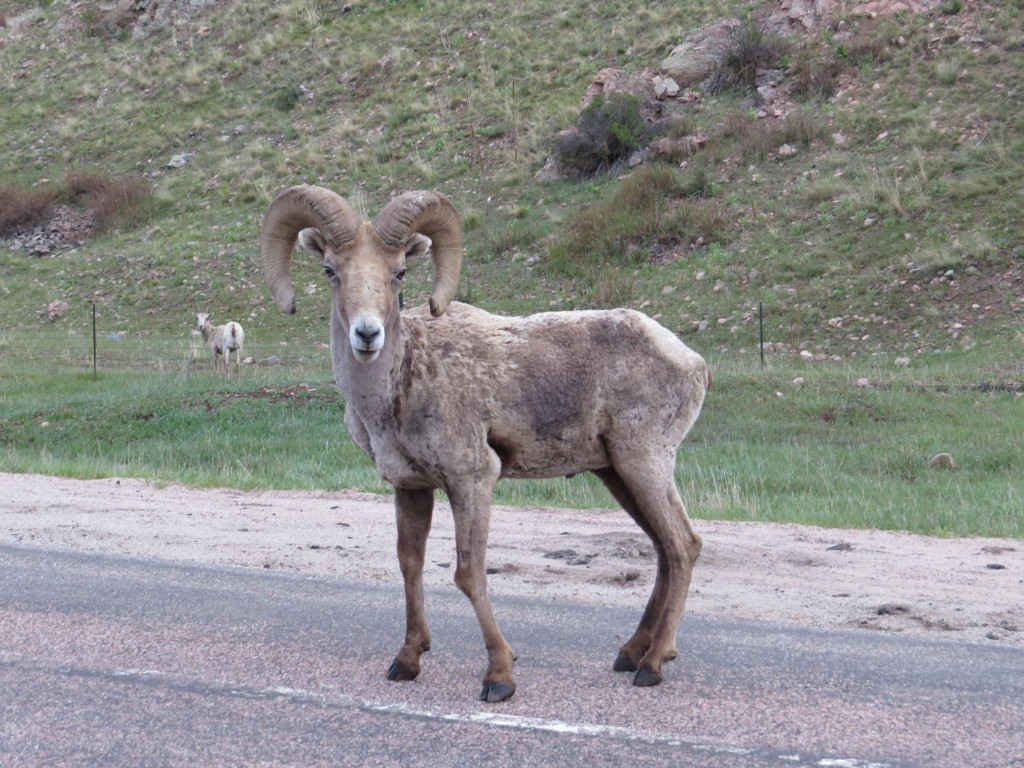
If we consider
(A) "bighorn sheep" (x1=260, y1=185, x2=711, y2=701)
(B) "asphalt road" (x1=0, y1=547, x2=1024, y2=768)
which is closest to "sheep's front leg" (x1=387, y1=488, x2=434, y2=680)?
(A) "bighorn sheep" (x1=260, y1=185, x2=711, y2=701)

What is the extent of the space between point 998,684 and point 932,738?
94 centimetres

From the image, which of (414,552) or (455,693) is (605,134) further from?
(455,693)

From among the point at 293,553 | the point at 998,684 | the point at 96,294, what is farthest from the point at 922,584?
the point at 96,294

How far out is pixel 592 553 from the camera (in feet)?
30.9

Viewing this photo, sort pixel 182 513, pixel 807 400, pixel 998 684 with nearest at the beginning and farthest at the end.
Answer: pixel 998 684 < pixel 182 513 < pixel 807 400

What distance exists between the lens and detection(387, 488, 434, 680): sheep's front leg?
6.19 metres

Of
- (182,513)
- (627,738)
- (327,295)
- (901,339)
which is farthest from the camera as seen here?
(327,295)

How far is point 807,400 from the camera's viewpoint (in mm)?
18938

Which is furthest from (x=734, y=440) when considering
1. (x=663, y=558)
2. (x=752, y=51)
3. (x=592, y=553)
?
(x=752, y=51)

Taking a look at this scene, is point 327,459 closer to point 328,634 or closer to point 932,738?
point 328,634

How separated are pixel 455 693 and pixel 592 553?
12.1 ft

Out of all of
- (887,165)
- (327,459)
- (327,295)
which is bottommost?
(327,459)

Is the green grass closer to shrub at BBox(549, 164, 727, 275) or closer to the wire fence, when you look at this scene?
the wire fence

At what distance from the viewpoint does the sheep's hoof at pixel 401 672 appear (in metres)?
6.06
